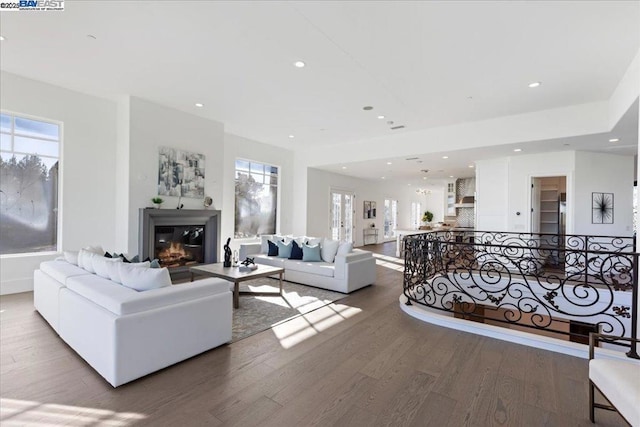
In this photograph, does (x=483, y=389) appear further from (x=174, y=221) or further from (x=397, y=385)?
(x=174, y=221)

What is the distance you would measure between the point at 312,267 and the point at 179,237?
121 inches

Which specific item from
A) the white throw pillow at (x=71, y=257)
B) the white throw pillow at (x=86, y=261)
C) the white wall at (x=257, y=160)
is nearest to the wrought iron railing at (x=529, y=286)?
the white throw pillow at (x=86, y=261)

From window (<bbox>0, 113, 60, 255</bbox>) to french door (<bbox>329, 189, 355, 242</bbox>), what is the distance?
7.56 metres

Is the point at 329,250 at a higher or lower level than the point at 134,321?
higher

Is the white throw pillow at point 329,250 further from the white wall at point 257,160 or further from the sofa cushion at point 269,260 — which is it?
the white wall at point 257,160

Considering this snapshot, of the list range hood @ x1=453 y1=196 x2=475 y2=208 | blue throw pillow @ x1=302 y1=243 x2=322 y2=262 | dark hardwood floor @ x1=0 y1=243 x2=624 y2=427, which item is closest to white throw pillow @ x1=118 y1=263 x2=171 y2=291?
dark hardwood floor @ x1=0 y1=243 x2=624 y2=427

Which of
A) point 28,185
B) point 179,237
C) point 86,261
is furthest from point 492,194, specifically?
point 28,185

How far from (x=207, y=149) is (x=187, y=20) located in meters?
3.88

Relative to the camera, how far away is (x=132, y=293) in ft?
8.65

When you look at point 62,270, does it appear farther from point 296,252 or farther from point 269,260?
point 296,252

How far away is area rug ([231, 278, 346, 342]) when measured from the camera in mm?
3775

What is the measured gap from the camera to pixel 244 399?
2305 millimetres

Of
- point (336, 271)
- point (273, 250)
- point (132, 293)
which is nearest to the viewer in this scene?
point (132, 293)

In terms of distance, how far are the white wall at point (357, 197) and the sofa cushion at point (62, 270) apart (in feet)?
21.6
